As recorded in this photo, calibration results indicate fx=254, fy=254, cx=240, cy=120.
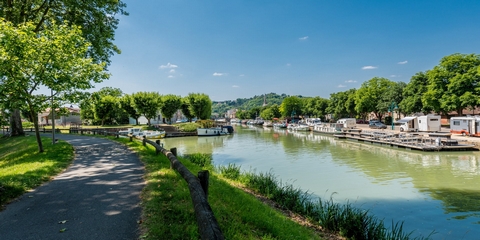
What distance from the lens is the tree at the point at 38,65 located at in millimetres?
10453

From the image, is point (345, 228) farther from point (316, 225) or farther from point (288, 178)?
point (288, 178)

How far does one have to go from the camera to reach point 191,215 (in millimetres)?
4750

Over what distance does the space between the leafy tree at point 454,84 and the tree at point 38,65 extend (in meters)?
43.9

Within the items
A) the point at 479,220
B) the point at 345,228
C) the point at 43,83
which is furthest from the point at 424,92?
the point at 43,83

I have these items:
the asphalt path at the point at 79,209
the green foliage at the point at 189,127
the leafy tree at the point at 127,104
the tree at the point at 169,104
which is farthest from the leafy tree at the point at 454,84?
the leafy tree at the point at 127,104

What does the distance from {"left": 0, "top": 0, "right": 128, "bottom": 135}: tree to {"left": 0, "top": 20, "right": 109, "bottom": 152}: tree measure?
18.6 ft

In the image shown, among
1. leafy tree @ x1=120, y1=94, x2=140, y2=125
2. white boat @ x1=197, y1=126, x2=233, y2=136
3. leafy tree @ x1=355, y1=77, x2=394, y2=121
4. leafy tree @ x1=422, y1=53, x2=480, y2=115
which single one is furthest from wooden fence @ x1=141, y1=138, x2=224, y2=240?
leafy tree @ x1=355, y1=77, x2=394, y2=121

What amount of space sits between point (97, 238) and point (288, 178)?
1247cm

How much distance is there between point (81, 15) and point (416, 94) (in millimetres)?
49341

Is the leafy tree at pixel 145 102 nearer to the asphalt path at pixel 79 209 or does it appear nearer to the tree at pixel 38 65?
the tree at pixel 38 65

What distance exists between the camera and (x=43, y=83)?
11.9 metres

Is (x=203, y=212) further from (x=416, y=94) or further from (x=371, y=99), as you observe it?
(x=371, y=99)

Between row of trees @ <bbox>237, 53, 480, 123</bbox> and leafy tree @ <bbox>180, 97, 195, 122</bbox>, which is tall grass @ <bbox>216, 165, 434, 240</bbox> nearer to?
row of trees @ <bbox>237, 53, 480, 123</bbox>

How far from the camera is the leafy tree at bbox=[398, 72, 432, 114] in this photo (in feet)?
143
